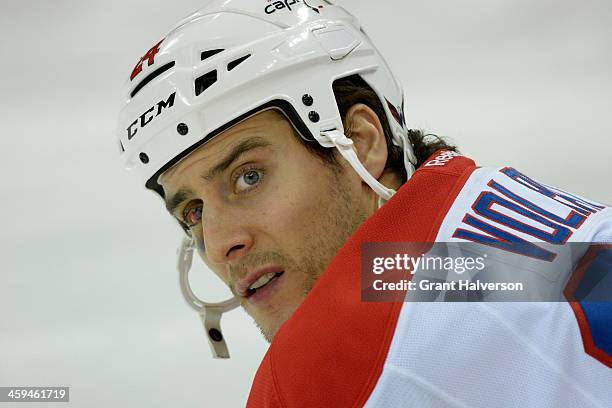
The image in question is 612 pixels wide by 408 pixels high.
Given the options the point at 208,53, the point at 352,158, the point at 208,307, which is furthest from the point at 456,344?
the point at 208,307

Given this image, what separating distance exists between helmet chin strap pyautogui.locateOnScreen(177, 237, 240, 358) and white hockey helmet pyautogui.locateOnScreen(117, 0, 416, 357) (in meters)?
0.39

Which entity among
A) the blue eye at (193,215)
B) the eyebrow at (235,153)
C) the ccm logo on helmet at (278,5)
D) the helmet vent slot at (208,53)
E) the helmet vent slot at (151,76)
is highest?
the ccm logo on helmet at (278,5)

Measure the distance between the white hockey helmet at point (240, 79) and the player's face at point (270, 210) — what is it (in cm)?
5

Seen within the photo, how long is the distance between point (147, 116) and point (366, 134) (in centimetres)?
54

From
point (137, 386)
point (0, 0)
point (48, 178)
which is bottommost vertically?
point (137, 386)

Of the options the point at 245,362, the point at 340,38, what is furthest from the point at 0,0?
the point at 340,38

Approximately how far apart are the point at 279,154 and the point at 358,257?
25.0 inches

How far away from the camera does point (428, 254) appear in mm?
1321

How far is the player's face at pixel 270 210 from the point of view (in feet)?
6.22

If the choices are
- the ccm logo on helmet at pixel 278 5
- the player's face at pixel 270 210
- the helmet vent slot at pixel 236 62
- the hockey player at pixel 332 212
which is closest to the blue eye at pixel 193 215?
the hockey player at pixel 332 212

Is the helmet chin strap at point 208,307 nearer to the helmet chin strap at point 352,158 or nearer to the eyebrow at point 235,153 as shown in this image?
the eyebrow at point 235,153

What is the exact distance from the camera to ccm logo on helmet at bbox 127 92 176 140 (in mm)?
1979

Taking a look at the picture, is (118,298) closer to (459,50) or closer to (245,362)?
(245,362)

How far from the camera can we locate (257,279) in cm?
193
